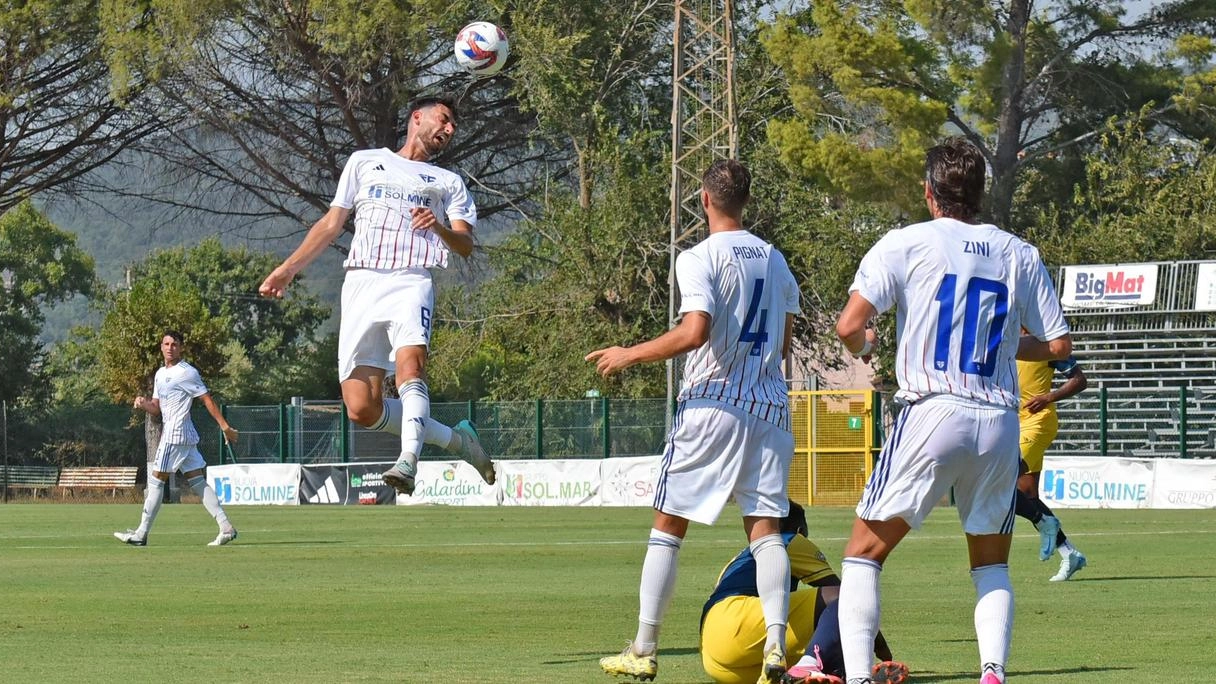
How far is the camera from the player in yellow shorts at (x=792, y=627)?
711cm

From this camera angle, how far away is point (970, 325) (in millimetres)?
6508

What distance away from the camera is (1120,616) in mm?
10492

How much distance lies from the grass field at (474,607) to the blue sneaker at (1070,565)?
12cm

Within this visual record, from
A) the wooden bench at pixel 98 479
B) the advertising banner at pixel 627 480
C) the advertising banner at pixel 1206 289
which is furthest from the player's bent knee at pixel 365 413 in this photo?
the wooden bench at pixel 98 479

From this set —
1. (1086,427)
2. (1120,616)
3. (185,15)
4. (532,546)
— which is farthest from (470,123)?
(1120,616)

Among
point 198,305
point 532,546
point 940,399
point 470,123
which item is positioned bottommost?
point 532,546

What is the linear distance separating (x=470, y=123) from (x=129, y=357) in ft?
38.8

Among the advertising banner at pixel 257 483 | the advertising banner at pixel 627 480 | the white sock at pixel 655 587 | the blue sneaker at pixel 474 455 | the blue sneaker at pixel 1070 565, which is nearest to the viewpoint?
the white sock at pixel 655 587

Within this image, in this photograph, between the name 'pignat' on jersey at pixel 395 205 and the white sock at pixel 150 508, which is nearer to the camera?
the name 'pignat' on jersey at pixel 395 205

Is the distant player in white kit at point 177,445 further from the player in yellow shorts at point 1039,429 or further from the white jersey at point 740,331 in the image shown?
the white jersey at point 740,331

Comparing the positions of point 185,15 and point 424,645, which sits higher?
point 185,15

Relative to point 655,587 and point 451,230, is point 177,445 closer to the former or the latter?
point 451,230

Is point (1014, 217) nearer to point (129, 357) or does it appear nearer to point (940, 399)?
point (129, 357)

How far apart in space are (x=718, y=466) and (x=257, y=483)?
32.0m
